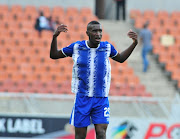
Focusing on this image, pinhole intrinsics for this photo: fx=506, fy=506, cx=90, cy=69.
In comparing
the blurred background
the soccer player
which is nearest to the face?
the soccer player

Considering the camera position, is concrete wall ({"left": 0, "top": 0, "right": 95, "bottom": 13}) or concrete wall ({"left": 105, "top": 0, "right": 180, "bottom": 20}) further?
concrete wall ({"left": 105, "top": 0, "right": 180, "bottom": 20})

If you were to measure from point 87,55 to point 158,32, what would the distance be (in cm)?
1092

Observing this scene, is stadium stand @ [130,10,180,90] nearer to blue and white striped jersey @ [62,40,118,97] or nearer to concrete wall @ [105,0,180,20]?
concrete wall @ [105,0,180,20]

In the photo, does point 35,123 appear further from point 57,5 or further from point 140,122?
point 57,5

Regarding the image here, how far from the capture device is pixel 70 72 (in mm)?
13469

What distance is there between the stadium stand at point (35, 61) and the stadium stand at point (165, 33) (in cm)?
160

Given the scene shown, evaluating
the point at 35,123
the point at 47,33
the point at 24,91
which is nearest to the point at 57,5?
the point at 47,33

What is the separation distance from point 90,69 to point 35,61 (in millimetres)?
7865

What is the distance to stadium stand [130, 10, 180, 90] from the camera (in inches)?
597

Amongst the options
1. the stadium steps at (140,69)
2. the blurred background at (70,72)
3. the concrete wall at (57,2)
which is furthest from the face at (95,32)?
the concrete wall at (57,2)

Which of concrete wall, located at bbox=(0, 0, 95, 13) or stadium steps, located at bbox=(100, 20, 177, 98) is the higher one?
concrete wall, located at bbox=(0, 0, 95, 13)

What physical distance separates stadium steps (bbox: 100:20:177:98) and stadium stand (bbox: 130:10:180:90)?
0.22 metres

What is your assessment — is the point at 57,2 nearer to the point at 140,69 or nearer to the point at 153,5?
the point at 153,5

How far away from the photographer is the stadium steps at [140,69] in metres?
14.4
